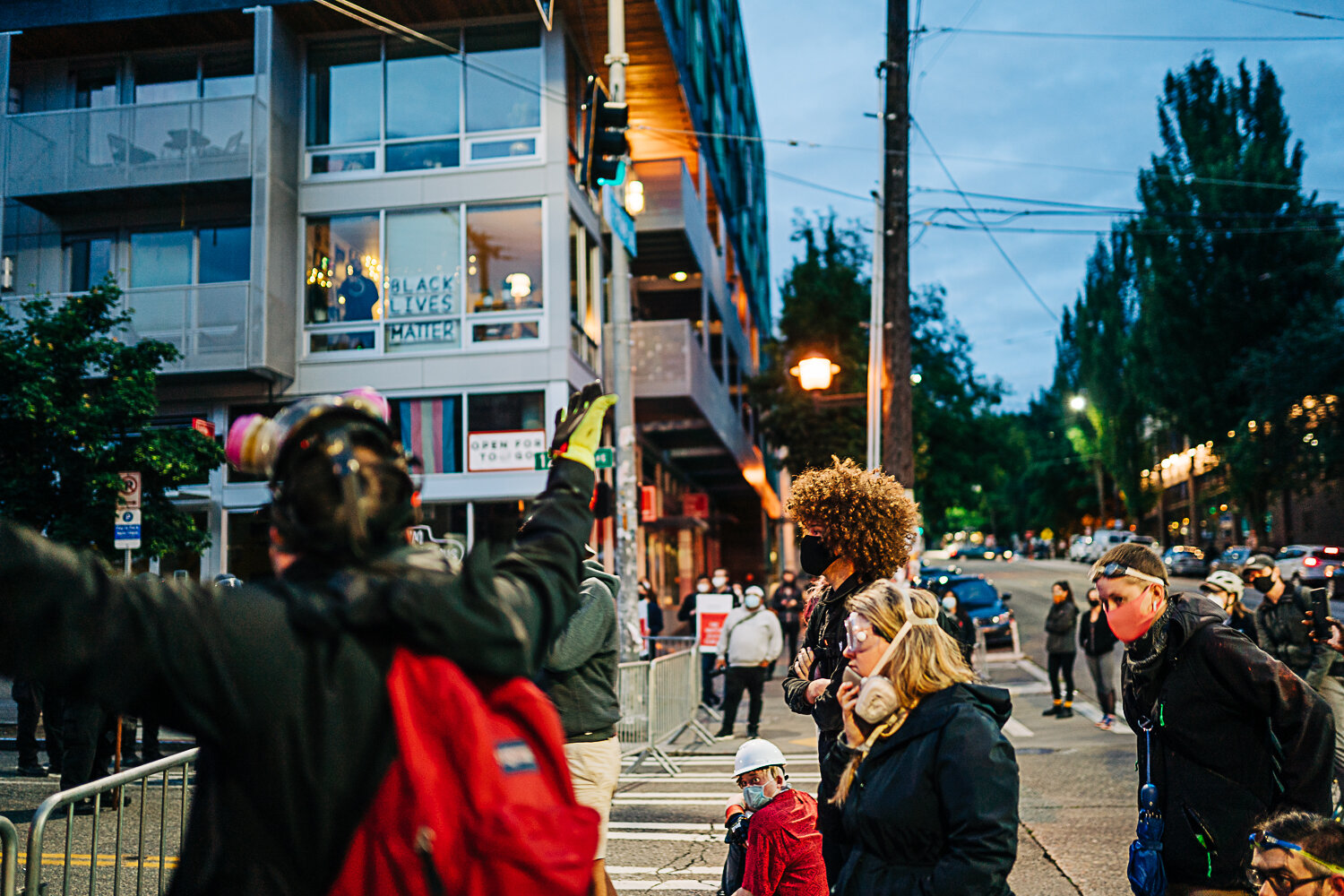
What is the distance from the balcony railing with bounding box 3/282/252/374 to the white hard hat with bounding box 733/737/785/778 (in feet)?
50.2

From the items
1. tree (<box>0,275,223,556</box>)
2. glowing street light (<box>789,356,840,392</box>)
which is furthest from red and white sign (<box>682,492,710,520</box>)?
tree (<box>0,275,223,556</box>)

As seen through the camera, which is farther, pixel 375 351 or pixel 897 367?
pixel 375 351

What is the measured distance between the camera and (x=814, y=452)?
27.8 metres

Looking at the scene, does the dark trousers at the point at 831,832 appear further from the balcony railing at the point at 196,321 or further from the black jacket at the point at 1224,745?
the balcony railing at the point at 196,321

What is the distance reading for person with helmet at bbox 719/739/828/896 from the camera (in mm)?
4293

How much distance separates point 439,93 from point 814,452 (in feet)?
44.8

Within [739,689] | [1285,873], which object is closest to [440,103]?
[739,689]

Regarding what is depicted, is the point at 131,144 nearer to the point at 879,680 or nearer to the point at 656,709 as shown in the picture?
the point at 656,709

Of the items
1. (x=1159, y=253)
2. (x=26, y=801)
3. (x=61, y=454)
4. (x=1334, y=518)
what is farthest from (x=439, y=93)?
(x=1334, y=518)

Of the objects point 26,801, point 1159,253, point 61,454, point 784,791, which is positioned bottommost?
point 26,801

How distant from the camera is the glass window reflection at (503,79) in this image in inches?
730

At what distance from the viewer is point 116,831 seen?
185 inches

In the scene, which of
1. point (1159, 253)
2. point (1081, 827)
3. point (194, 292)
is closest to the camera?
point (1081, 827)

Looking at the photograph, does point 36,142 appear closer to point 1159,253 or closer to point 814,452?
point 814,452
